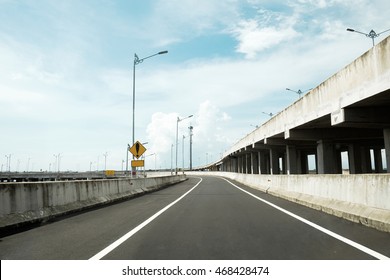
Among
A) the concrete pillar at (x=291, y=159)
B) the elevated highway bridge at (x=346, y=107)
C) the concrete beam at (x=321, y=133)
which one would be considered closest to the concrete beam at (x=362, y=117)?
the elevated highway bridge at (x=346, y=107)

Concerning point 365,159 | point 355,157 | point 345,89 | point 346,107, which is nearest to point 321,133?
point 346,107

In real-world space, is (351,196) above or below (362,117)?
below

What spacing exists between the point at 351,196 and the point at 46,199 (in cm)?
894

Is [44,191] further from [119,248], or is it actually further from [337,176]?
[337,176]

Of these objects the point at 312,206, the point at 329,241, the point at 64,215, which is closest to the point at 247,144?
the point at 312,206

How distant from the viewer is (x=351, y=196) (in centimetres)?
1116

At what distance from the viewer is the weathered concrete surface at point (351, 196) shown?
927cm

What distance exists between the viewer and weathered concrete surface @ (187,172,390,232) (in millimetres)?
9266

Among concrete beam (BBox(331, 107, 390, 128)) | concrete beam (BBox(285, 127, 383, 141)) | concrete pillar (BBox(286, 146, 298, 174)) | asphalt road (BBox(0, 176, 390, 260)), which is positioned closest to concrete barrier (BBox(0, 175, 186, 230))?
asphalt road (BBox(0, 176, 390, 260))

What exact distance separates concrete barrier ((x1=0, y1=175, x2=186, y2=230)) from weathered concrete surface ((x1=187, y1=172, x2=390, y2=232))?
8.59m

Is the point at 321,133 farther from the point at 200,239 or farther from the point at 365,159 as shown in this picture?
the point at 365,159

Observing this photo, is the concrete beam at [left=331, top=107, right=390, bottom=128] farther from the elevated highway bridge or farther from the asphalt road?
the asphalt road

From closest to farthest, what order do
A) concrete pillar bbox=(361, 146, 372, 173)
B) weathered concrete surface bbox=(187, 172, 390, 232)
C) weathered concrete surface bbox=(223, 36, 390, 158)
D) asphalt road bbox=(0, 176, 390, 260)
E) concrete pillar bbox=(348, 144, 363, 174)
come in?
asphalt road bbox=(0, 176, 390, 260) < weathered concrete surface bbox=(187, 172, 390, 232) < weathered concrete surface bbox=(223, 36, 390, 158) < concrete pillar bbox=(348, 144, 363, 174) < concrete pillar bbox=(361, 146, 372, 173)

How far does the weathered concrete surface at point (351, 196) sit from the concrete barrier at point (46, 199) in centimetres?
859
